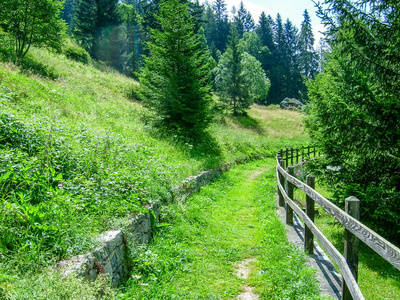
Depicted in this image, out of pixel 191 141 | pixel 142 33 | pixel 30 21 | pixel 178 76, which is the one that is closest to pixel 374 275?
pixel 191 141

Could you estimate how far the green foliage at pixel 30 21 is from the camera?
15.9 m

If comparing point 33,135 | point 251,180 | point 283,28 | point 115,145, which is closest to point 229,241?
point 115,145

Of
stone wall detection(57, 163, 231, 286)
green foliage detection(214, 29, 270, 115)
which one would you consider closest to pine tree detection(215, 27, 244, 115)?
green foliage detection(214, 29, 270, 115)

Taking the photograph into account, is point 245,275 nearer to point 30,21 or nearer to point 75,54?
point 30,21

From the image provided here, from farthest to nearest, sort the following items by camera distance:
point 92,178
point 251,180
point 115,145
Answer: point 251,180 → point 115,145 → point 92,178

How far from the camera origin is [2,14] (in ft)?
52.0

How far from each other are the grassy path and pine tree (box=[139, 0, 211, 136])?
6308mm

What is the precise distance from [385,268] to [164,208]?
4748 mm

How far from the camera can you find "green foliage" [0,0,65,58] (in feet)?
52.2

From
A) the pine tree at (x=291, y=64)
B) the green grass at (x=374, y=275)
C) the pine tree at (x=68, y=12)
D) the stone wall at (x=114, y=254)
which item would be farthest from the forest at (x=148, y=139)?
the pine tree at (x=68, y=12)

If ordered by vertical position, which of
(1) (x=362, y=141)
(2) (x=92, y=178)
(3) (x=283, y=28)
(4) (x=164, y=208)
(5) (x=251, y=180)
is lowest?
(5) (x=251, y=180)

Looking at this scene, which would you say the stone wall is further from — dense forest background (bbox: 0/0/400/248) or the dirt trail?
dense forest background (bbox: 0/0/400/248)

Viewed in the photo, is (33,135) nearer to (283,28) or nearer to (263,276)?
(263,276)

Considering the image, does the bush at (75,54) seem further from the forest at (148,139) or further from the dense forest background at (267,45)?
the dense forest background at (267,45)
